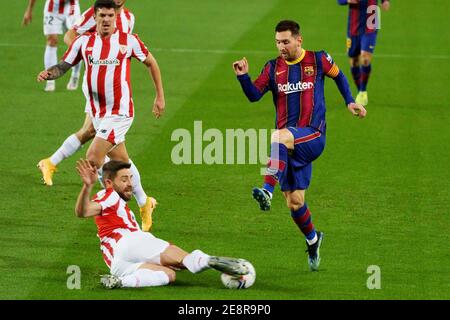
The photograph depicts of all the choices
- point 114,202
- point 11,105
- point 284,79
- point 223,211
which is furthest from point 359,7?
point 114,202

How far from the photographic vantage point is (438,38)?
26.5 m

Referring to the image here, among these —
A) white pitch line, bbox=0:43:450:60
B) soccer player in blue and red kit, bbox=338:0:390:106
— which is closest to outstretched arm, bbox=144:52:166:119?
soccer player in blue and red kit, bbox=338:0:390:106

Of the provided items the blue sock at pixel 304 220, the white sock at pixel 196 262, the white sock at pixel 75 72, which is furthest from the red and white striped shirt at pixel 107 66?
the white sock at pixel 75 72

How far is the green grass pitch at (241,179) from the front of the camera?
36.9 feet

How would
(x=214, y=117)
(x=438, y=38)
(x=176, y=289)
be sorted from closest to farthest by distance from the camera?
(x=176, y=289) < (x=214, y=117) < (x=438, y=38)

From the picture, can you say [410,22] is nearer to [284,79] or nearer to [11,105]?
[11,105]

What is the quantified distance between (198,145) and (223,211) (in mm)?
3559

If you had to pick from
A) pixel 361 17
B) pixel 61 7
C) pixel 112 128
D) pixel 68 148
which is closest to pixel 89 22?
pixel 68 148

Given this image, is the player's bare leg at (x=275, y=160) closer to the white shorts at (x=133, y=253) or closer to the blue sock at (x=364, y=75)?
the white shorts at (x=133, y=253)

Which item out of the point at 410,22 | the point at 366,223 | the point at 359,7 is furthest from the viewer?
the point at 410,22

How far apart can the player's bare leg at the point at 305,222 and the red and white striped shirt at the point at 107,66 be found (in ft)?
8.20

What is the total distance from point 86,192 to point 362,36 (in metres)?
10.6

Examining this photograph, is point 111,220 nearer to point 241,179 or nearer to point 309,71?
point 309,71

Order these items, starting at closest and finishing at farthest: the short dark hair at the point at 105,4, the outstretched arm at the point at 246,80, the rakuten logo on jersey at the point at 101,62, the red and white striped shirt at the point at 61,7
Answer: the outstretched arm at the point at 246,80 → the short dark hair at the point at 105,4 → the rakuten logo on jersey at the point at 101,62 → the red and white striped shirt at the point at 61,7
